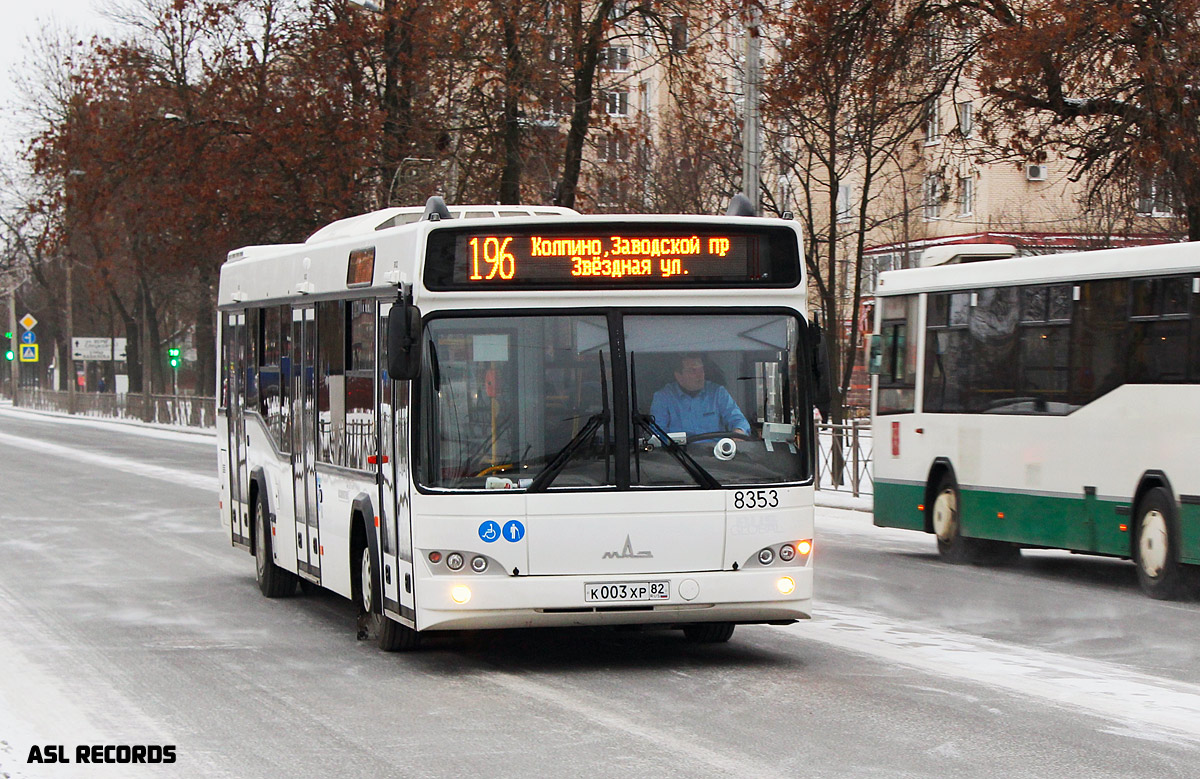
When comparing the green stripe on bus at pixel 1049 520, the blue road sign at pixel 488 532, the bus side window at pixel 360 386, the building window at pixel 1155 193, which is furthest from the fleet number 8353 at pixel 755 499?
the building window at pixel 1155 193

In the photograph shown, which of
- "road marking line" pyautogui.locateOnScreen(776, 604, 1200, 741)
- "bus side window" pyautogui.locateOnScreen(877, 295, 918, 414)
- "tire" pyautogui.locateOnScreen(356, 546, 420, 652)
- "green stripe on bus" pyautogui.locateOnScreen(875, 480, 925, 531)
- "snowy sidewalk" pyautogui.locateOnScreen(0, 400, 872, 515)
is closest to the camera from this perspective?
"road marking line" pyautogui.locateOnScreen(776, 604, 1200, 741)

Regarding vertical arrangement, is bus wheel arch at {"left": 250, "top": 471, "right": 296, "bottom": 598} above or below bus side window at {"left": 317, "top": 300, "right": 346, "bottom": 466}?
below

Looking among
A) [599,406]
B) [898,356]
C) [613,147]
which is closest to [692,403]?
[599,406]

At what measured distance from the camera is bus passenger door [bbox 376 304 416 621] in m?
10.8

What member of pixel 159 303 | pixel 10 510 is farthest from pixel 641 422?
pixel 159 303

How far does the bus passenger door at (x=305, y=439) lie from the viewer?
13.2 meters

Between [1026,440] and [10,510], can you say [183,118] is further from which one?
[1026,440]

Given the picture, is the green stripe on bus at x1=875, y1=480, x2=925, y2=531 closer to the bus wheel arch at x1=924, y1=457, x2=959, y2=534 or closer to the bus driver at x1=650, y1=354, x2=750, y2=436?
the bus wheel arch at x1=924, y1=457, x2=959, y2=534

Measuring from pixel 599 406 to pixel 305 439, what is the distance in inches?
136

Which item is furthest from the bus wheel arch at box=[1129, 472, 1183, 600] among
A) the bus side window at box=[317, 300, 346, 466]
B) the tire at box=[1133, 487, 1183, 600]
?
the bus side window at box=[317, 300, 346, 466]

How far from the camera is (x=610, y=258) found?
1087 centimetres

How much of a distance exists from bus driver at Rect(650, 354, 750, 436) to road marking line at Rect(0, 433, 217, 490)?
66.8 ft

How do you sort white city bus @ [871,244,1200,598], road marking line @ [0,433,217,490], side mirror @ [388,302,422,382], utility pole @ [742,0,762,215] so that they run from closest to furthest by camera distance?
side mirror @ [388,302,422,382] < white city bus @ [871,244,1200,598] < utility pole @ [742,0,762,215] < road marking line @ [0,433,217,490]

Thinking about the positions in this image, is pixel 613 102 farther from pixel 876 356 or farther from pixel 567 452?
pixel 567 452
